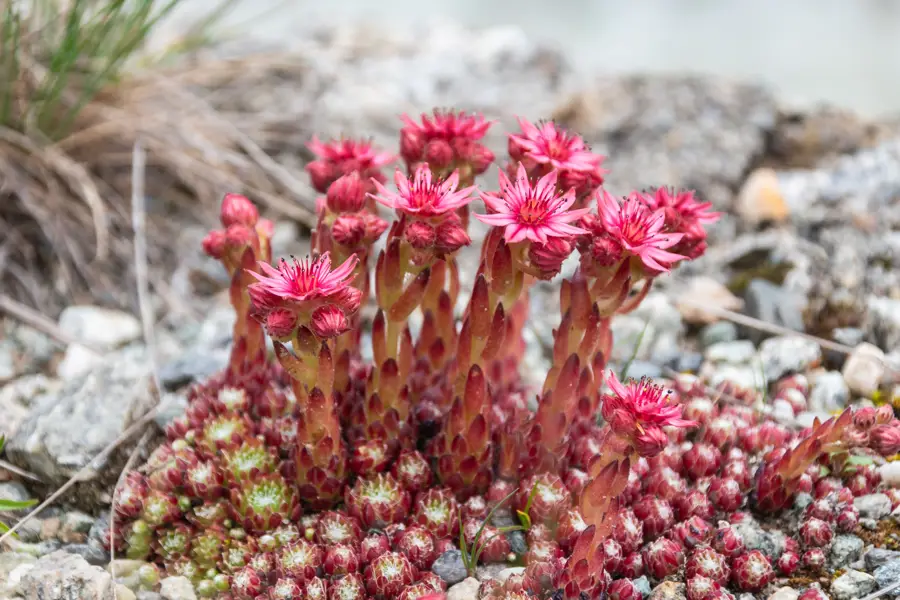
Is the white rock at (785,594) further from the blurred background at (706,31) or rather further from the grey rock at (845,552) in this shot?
the blurred background at (706,31)

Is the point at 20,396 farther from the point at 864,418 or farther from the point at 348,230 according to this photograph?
the point at 864,418

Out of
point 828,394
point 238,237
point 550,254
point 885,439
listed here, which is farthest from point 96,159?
point 885,439

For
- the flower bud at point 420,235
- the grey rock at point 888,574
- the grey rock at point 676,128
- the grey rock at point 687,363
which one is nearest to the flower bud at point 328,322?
the flower bud at point 420,235

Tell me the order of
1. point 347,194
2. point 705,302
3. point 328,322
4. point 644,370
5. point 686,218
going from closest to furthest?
point 328,322 → point 347,194 → point 686,218 → point 644,370 → point 705,302

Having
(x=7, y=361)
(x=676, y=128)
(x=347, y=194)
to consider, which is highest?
(x=676, y=128)

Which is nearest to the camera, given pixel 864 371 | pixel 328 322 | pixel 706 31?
pixel 328 322

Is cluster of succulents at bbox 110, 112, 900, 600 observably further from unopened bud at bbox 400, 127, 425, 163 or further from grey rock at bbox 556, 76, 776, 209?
grey rock at bbox 556, 76, 776, 209

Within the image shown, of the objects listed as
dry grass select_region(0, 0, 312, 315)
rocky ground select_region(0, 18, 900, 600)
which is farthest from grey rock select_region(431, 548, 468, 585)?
dry grass select_region(0, 0, 312, 315)
